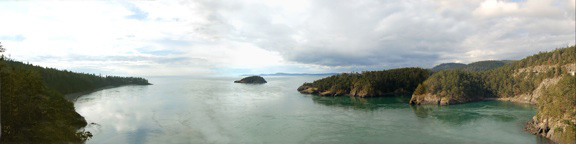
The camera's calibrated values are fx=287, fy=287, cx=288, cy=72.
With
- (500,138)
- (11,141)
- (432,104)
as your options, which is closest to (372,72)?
(432,104)

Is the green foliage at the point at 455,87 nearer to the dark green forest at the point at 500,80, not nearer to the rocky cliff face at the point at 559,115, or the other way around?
the dark green forest at the point at 500,80

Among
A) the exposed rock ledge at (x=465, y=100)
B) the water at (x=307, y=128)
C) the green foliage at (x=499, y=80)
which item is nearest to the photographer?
the water at (x=307, y=128)

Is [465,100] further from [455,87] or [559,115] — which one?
[559,115]

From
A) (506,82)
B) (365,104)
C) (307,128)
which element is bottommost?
(307,128)

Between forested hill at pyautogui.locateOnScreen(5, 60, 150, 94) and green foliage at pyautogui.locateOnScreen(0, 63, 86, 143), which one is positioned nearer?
green foliage at pyautogui.locateOnScreen(0, 63, 86, 143)

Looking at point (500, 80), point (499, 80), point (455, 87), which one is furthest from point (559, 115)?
point (500, 80)

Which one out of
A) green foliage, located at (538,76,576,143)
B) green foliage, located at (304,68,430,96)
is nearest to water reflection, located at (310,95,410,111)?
green foliage, located at (304,68,430,96)

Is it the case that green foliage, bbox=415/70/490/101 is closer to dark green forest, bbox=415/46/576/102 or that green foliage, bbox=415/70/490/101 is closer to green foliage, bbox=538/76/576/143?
dark green forest, bbox=415/46/576/102

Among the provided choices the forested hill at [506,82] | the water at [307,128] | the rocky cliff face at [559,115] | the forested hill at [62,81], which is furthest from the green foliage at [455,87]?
the forested hill at [62,81]
